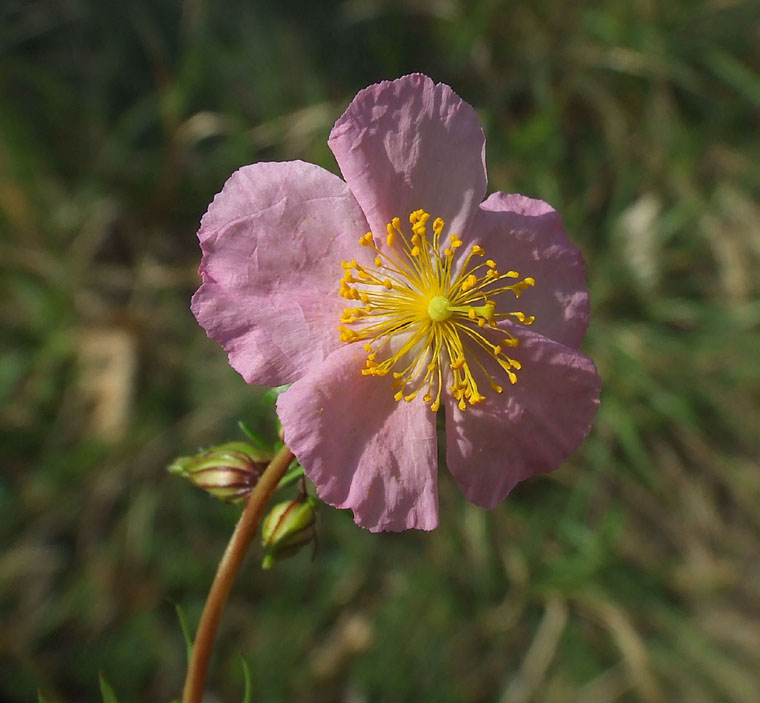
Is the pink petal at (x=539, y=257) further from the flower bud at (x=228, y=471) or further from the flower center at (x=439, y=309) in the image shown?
the flower bud at (x=228, y=471)

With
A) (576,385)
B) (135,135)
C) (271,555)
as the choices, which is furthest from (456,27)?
(271,555)

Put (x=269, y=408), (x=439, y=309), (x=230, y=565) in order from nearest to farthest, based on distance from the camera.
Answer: (x=230, y=565), (x=439, y=309), (x=269, y=408)

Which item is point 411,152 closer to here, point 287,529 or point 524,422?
point 524,422

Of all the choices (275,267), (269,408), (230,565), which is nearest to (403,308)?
(275,267)

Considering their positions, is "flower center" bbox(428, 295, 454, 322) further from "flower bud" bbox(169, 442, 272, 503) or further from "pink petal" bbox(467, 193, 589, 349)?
"flower bud" bbox(169, 442, 272, 503)

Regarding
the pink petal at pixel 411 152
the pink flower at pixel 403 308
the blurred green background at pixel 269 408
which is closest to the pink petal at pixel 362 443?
the pink flower at pixel 403 308

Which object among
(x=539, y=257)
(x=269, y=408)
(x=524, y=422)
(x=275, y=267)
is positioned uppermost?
(x=275, y=267)

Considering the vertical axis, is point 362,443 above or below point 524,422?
above
